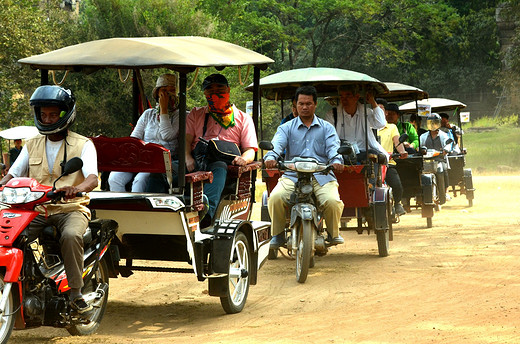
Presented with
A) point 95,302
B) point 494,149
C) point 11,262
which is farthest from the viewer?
point 494,149

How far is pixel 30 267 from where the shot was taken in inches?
227

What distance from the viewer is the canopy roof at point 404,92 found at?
46.1 feet

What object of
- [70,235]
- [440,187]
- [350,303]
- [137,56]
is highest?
[137,56]

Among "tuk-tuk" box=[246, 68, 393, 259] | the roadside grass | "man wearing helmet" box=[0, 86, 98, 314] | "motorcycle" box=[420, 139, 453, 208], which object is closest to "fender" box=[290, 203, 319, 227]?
"tuk-tuk" box=[246, 68, 393, 259]

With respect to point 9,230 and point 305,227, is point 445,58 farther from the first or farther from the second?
point 9,230

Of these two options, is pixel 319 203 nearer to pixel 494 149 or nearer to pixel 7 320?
pixel 7 320

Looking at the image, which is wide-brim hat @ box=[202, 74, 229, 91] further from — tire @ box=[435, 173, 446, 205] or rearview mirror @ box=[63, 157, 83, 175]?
tire @ box=[435, 173, 446, 205]

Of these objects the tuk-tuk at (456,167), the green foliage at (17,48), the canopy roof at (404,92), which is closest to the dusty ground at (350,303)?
the canopy roof at (404,92)

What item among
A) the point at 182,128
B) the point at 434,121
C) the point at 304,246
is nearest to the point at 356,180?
the point at 304,246

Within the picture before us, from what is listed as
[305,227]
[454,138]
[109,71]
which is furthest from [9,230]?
[109,71]

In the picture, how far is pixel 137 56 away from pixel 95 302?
1946mm

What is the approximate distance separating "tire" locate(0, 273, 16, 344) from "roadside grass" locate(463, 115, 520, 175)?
97.6 feet

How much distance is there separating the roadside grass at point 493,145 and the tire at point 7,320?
29.7 m

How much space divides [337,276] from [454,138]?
37.1ft
